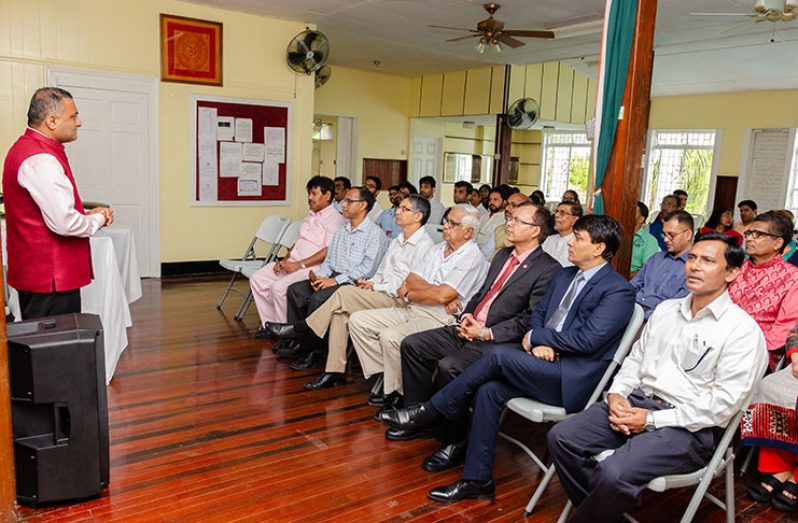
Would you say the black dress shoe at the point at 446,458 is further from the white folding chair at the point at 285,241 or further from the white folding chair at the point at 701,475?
the white folding chair at the point at 285,241

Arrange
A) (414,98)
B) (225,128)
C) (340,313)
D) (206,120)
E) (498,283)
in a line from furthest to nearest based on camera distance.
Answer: (414,98)
(225,128)
(206,120)
(340,313)
(498,283)

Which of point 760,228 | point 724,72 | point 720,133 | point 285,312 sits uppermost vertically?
point 724,72

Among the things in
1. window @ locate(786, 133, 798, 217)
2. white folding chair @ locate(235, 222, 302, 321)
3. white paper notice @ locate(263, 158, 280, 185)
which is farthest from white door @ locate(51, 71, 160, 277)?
window @ locate(786, 133, 798, 217)

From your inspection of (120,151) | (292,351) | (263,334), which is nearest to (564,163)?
(120,151)

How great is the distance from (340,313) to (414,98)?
28.4 ft

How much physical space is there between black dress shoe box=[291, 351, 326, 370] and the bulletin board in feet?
12.9

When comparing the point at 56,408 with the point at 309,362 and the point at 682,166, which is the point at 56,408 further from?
the point at 682,166

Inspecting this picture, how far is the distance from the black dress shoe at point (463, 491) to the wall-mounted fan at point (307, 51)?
6.27m

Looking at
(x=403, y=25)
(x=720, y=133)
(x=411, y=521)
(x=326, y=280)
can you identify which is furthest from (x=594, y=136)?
(x=720, y=133)

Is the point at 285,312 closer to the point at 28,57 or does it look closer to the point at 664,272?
the point at 664,272

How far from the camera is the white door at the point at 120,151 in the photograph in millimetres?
6625

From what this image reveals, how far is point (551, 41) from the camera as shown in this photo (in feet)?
27.1

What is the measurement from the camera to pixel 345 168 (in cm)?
1130

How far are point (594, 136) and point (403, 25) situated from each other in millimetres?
4878
